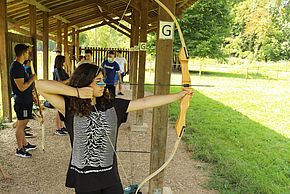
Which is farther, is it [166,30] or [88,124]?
[166,30]

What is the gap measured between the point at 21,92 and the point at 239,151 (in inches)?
111

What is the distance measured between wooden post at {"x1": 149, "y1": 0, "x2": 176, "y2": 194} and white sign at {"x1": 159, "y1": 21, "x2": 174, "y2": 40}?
25 millimetres

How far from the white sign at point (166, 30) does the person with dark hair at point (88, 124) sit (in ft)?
3.06

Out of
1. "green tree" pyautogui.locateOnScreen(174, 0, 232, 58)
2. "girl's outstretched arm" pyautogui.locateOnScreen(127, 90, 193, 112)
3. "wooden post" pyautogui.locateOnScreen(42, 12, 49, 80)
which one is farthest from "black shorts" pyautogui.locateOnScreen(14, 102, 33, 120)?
"green tree" pyautogui.locateOnScreen(174, 0, 232, 58)

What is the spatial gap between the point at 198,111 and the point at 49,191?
15.6 feet

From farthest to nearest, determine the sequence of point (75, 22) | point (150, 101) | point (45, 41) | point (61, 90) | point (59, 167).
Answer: point (75, 22), point (45, 41), point (59, 167), point (150, 101), point (61, 90)

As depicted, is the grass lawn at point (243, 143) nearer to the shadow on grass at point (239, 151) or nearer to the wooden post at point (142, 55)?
the shadow on grass at point (239, 151)

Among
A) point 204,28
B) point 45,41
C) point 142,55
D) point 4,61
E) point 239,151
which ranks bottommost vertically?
point 239,151

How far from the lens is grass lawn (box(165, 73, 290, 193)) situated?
305 centimetres

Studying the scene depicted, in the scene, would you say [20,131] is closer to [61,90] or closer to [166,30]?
[166,30]

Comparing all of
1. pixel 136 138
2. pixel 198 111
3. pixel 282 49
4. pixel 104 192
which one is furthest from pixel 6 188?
pixel 282 49

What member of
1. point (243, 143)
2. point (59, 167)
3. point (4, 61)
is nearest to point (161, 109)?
point (59, 167)

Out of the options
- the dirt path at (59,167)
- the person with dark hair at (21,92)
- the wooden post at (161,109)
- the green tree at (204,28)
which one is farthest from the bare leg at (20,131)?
the green tree at (204,28)

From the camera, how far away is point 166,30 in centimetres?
222
